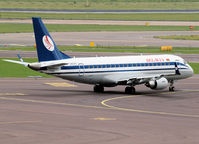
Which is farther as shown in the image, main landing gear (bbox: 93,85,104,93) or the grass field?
the grass field

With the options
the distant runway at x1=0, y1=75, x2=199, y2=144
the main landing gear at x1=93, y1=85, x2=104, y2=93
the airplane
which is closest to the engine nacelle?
the airplane

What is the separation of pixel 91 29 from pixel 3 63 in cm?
7443

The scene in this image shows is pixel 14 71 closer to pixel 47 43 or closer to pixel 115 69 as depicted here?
pixel 47 43

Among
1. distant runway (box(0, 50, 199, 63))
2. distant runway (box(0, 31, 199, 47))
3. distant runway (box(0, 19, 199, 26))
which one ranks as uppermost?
distant runway (box(0, 19, 199, 26))

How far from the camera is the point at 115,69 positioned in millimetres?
55281

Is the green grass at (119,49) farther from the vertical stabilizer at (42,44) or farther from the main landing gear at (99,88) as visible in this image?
the vertical stabilizer at (42,44)

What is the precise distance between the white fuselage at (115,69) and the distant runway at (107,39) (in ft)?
199

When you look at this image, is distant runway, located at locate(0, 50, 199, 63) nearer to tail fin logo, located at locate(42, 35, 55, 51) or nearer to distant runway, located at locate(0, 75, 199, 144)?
distant runway, located at locate(0, 75, 199, 144)

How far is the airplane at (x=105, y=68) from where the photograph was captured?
172ft

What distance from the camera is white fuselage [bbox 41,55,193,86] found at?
52.9m

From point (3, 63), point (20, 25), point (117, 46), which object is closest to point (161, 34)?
point (117, 46)

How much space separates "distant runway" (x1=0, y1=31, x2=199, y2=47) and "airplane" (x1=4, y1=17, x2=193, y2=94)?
6108 centimetres

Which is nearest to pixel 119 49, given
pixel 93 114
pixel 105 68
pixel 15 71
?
pixel 15 71

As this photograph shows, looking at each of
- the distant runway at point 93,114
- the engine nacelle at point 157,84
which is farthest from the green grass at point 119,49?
the engine nacelle at point 157,84
